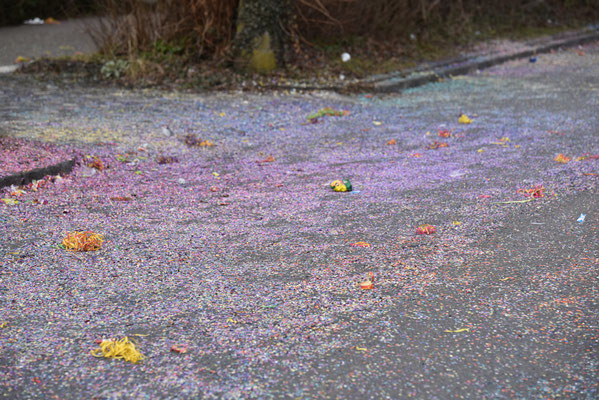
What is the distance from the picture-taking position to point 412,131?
21.8 ft

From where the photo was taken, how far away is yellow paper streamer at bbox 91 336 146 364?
8.61 feet

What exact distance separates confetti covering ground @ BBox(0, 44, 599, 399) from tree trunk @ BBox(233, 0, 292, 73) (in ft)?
8.39

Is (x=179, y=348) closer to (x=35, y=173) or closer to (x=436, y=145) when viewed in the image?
(x=35, y=173)

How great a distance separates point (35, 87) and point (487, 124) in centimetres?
523

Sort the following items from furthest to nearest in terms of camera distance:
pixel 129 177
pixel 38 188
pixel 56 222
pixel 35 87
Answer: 1. pixel 35 87
2. pixel 129 177
3. pixel 38 188
4. pixel 56 222

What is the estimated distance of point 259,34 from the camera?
9.04 metres

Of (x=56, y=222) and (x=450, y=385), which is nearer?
(x=450, y=385)

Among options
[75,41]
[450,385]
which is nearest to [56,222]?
[450,385]

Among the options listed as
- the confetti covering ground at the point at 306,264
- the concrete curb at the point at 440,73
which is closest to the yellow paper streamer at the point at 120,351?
the confetti covering ground at the point at 306,264

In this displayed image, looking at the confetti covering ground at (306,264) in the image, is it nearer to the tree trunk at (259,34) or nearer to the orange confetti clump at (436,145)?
the orange confetti clump at (436,145)

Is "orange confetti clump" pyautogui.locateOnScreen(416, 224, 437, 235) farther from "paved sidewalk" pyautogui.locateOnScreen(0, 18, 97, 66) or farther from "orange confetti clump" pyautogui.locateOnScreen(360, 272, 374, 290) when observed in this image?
"paved sidewalk" pyautogui.locateOnScreen(0, 18, 97, 66)

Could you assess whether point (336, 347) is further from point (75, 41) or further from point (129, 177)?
point (75, 41)

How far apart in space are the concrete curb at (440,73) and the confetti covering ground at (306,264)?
2168 mm

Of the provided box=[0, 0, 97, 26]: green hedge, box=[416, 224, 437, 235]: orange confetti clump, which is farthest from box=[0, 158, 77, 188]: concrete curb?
box=[0, 0, 97, 26]: green hedge
